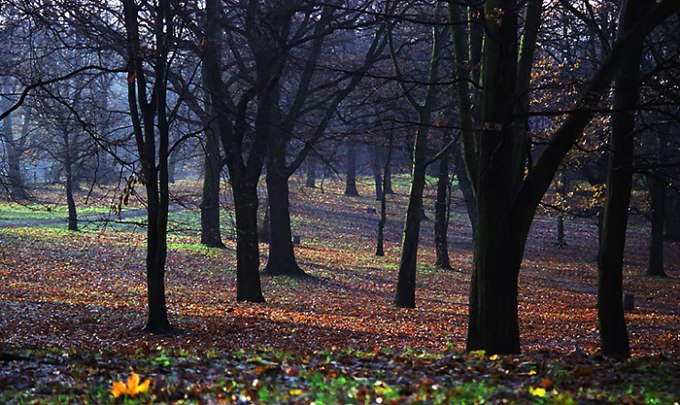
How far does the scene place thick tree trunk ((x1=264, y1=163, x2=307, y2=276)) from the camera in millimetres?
25938

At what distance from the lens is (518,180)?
11.2 m

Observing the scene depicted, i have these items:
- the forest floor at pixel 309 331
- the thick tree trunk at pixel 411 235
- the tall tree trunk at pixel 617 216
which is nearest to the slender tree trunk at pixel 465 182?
the forest floor at pixel 309 331

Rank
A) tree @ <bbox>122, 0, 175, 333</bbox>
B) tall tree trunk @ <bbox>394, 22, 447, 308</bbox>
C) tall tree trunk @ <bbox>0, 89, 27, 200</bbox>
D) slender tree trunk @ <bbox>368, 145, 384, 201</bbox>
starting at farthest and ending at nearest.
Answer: slender tree trunk @ <bbox>368, 145, 384, 201</bbox> < tall tree trunk @ <bbox>0, 89, 27, 200</bbox> < tall tree trunk @ <bbox>394, 22, 447, 308</bbox> < tree @ <bbox>122, 0, 175, 333</bbox>

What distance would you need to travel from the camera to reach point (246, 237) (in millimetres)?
17875

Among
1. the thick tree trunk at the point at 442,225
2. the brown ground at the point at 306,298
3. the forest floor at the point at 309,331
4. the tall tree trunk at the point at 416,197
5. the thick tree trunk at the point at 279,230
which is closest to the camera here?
the forest floor at the point at 309,331

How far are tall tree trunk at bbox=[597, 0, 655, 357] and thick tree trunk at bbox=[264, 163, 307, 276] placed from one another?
639 inches

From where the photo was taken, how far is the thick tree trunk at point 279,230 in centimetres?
2594

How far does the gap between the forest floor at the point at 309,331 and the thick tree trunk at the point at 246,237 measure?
596mm

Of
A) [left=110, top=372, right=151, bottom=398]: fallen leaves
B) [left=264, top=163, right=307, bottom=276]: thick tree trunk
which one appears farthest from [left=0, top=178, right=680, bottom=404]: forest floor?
[left=264, top=163, right=307, bottom=276]: thick tree trunk

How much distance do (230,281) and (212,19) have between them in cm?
1079

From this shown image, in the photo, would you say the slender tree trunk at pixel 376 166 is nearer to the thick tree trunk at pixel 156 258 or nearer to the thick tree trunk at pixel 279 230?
the thick tree trunk at pixel 279 230

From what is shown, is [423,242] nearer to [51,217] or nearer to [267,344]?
[51,217]

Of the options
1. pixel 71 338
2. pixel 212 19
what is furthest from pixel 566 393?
pixel 212 19

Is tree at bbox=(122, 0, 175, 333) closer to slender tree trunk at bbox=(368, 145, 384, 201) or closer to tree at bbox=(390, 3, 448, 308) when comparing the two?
tree at bbox=(390, 3, 448, 308)
